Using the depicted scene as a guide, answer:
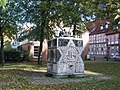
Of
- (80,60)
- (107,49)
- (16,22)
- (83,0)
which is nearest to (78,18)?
(83,0)

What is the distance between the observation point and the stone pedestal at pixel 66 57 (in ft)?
55.1

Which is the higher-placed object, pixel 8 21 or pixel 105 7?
pixel 105 7

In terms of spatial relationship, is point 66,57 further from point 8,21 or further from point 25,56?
point 25,56

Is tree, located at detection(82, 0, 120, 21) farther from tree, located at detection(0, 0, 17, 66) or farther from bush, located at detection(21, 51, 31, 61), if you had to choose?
bush, located at detection(21, 51, 31, 61)

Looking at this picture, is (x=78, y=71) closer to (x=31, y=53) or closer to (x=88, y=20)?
(x=88, y=20)

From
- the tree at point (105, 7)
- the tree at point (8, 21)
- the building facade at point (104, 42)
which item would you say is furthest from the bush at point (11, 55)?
the building facade at point (104, 42)

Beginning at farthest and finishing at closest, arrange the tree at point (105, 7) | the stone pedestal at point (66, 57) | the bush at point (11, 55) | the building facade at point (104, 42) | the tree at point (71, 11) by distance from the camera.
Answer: the building facade at point (104, 42) < the bush at point (11, 55) < the tree at point (71, 11) < the tree at point (105, 7) < the stone pedestal at point (66, 57)

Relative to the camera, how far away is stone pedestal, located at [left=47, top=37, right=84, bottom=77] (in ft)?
55.1

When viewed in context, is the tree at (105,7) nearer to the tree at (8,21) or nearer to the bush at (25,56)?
the tree at (8,21)

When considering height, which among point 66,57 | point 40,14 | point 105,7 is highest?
point 40,14

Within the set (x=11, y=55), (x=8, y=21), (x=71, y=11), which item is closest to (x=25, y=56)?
(x=11, y=55)

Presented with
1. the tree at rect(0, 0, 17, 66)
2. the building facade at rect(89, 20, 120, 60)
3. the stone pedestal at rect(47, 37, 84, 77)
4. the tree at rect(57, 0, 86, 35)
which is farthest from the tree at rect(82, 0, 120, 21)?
the building facade at rect(89, 20, 120, 60)

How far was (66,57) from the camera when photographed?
17.0 meters

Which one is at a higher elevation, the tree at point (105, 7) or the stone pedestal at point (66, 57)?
the tree at point (105, 7)
